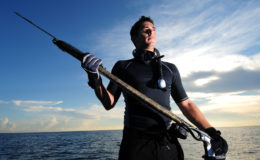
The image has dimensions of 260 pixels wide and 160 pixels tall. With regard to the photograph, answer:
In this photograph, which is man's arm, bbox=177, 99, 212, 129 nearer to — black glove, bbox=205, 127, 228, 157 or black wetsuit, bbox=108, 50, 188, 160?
black glove, bbox=205, 127, 228, 157

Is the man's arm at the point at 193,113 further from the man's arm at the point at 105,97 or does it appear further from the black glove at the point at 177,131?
the man's arm at the point at 105,97

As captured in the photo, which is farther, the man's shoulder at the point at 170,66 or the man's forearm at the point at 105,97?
the man's shoulder at the point at 170,66

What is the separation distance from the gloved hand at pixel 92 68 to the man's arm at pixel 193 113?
1.80 meters

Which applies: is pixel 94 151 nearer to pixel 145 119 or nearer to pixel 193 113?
pixel 193 113

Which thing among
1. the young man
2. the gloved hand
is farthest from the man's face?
the gloved hand

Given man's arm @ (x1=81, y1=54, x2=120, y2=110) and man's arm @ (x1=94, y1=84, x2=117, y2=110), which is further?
man's arm @ (x1=94, y1=84, x2=117, y2=110)

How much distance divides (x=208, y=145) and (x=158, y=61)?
1.68m

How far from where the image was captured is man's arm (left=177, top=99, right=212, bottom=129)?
3.21 meters

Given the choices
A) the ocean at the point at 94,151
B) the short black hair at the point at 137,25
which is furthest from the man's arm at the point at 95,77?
the ocean at the point at 94,151

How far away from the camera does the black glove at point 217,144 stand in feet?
9.08

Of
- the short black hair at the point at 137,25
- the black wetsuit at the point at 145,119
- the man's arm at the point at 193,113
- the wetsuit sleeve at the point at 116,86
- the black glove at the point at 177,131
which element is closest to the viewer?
the black wetsuit at the point at 145,119

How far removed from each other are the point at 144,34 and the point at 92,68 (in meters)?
1.44

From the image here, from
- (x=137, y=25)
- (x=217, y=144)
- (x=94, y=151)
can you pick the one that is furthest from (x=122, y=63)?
(x=94, y=151)

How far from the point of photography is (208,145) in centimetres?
278
